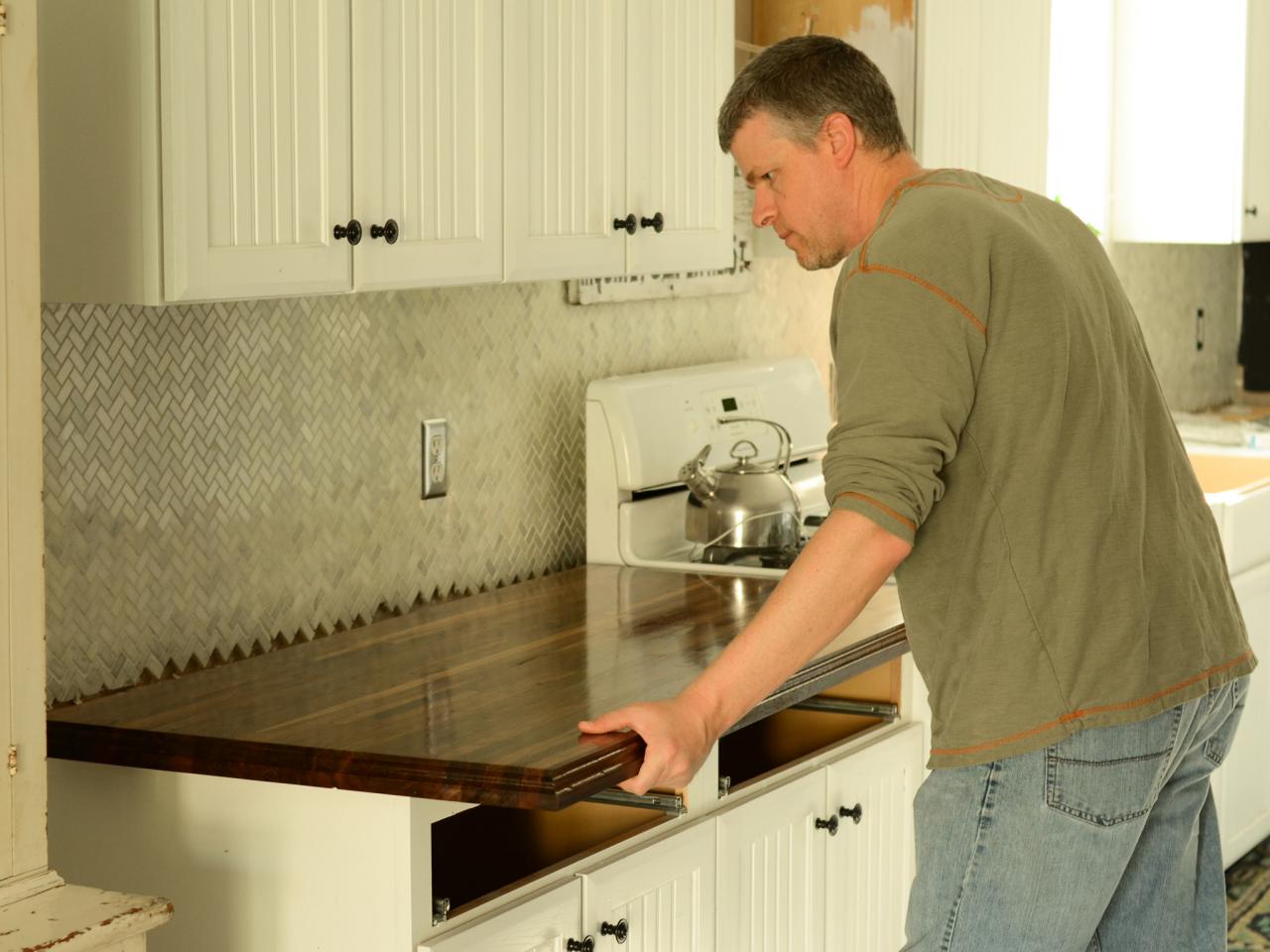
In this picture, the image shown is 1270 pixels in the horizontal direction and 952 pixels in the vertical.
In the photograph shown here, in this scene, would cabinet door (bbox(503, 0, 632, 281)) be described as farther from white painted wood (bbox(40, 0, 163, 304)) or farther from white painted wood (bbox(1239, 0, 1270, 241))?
white painted wood (bbox(1239, 0, 1270, 241))

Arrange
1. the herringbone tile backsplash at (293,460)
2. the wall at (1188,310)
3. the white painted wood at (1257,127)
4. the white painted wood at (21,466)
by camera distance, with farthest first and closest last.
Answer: the wall at (1188,310) < the white painted wood at (1257,127) < the herringbone tile backsplash at (293,460) < the white painted wood at (21,466)

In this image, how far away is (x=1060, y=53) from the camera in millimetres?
5125

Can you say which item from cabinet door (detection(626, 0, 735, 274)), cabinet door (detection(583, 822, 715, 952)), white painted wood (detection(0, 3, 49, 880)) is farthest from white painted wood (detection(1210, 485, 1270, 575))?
white painted wood (detection(0, 3, 49, 880))

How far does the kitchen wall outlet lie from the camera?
2.84 m

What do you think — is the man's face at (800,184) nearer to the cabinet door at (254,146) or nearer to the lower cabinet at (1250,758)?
the cabinet door at (254,146)

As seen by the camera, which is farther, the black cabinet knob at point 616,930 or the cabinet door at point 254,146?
the black cabinet knob at point 616,930

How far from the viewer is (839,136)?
199 centimetres

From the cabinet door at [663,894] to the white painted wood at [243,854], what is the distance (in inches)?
11.5

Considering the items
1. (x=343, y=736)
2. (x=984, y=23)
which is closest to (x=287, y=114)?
(x=343, y=736)

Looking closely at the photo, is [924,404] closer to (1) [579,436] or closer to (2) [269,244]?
(2) [269,244]

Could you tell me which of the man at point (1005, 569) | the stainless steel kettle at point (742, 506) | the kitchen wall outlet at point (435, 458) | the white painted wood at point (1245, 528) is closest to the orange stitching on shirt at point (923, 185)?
the man at point (1005, 569)

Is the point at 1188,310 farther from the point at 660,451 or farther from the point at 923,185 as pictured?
the point at 923,185

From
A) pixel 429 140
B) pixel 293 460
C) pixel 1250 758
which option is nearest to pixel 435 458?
pixel 293 460

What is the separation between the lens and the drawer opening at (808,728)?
2.89m
